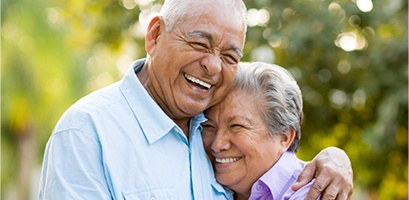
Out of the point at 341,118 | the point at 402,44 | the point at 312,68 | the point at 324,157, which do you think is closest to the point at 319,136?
the point at 341,118

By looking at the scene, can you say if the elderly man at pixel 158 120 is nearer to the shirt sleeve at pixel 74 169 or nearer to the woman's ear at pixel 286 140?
the shirt sleeve at pixel 74 169

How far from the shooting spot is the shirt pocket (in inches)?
106

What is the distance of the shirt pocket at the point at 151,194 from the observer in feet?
8.87

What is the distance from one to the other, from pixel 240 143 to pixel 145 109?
0.42 metres

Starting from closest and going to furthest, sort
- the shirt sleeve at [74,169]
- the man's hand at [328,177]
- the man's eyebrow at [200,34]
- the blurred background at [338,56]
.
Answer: the shirt sleeve at [74,169] → the man's eyebrow at [200,34] → the man's hand at [328,177] → the blurred background at [338,56]

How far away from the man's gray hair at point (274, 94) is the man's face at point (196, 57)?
0.57ft

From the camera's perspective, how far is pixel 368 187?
8.44 meters

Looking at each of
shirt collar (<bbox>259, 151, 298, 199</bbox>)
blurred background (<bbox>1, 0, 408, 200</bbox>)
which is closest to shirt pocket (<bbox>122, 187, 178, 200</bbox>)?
shirt collar (<bbox>259, 151, 298, 199</bbox>)

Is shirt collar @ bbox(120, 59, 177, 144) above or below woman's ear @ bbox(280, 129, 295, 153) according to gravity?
above

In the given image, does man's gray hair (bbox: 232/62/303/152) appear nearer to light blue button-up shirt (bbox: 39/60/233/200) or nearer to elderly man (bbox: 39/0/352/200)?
elderly man (bbox: 39/0/352/200)

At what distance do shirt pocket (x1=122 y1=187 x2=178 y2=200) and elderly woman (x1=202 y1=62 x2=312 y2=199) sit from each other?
359 millimetres

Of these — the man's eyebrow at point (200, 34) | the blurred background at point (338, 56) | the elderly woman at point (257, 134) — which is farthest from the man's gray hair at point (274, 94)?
the blurred background at point (338, 56)

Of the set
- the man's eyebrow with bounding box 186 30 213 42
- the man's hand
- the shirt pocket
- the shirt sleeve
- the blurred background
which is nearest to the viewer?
the shirt sleeve

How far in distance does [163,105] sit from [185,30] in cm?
34
